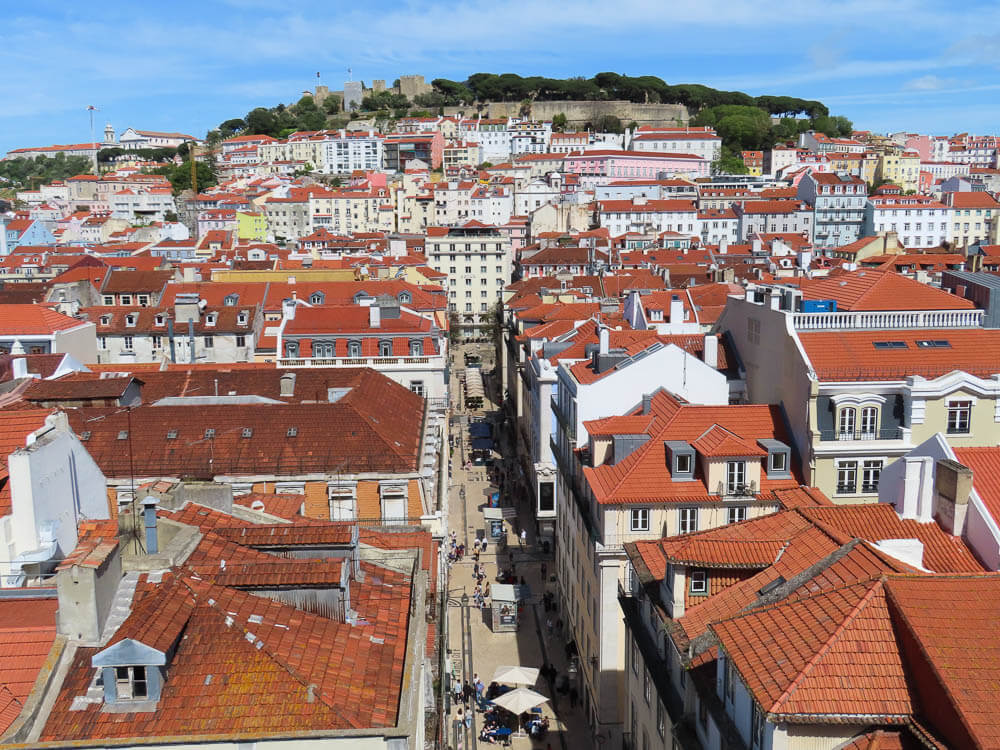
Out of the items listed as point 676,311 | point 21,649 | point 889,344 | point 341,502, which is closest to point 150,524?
point 21,649

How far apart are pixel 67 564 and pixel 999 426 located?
25.9 metres

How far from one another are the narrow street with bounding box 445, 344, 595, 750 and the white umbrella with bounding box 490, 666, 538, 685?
1.12m

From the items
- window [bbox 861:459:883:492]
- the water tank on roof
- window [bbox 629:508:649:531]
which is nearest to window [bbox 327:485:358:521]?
window [bbox 629:508:649:531]

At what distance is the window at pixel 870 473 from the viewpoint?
28703 mm

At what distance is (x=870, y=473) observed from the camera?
2888 centimetres

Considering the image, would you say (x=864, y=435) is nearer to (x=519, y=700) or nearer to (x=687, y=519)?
(x=687, y=519)

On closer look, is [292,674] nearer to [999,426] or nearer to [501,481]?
[999,426]

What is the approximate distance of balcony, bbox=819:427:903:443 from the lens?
2864cm

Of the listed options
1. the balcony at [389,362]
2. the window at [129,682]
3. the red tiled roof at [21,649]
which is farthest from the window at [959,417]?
the red tiled roof at [21,649]

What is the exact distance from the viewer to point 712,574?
757 inches

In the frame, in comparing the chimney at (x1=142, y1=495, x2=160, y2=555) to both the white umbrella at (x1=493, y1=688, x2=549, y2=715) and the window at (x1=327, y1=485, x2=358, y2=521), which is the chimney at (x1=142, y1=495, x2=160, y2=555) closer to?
the window at (x1=327, y1=485, x2=358, y2=521)

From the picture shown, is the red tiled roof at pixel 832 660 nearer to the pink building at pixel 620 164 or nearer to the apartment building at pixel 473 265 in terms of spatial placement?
the apartment building at pixel 473 265

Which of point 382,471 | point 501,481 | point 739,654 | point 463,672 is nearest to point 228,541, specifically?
point 739,654

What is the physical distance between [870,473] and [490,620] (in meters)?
16.9
